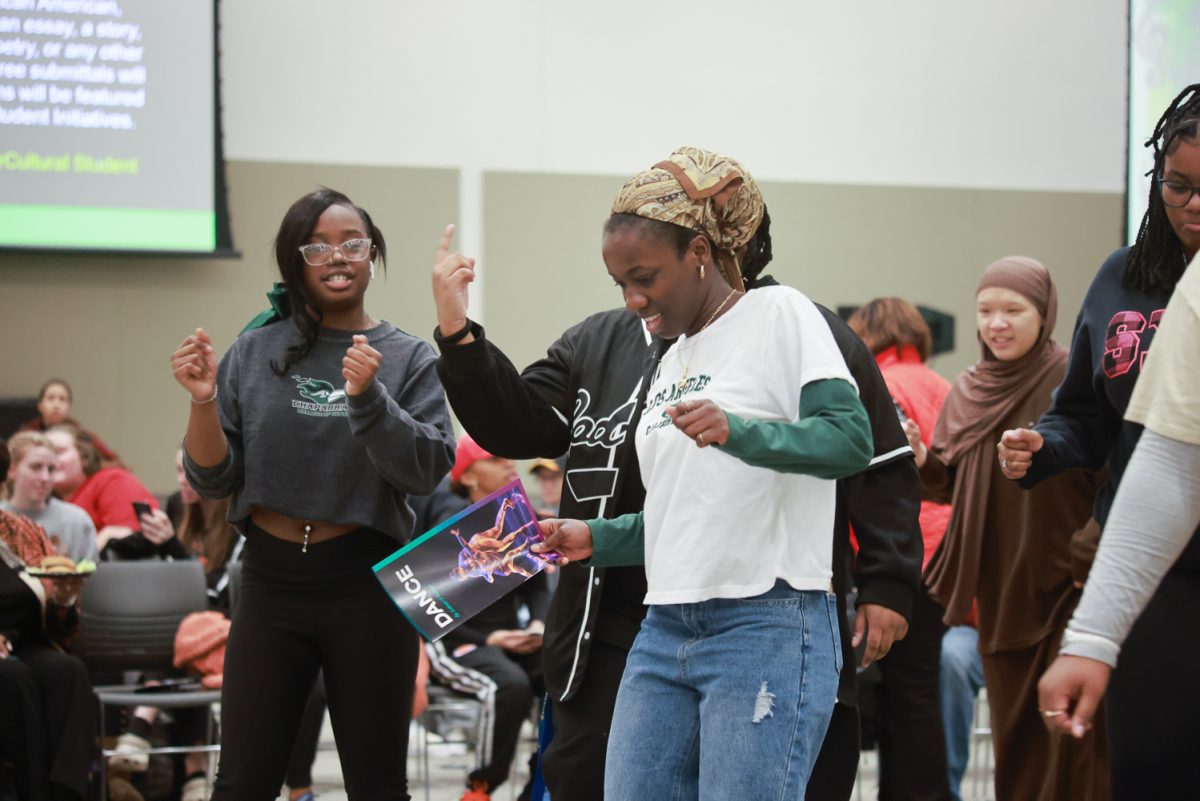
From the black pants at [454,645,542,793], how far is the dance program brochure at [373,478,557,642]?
2564mm

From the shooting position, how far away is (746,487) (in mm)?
2006

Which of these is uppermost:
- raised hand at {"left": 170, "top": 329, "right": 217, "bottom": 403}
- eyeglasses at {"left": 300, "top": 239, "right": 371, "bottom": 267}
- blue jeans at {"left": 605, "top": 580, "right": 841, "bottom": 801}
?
eyeglasses at {"left": 300, "top": 239, "right": 371, "bottom": 267}

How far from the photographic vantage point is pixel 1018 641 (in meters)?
3.59

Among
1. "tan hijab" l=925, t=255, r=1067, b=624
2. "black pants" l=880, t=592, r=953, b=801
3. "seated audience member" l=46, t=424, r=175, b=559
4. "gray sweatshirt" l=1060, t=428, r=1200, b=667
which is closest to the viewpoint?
"gray sweatshirt" l=1060, t=428, r=1200, b=667

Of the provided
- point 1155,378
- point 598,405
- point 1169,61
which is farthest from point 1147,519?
point 1169,61

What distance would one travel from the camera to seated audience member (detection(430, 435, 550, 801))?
16.2ft

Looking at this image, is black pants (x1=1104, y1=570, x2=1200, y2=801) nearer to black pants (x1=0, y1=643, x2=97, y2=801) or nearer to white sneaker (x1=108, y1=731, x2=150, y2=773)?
black pants (x1=0, y1=643, x2=97, y2=801)

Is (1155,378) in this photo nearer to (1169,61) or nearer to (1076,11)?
(1169,61)

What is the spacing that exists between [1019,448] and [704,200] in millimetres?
712

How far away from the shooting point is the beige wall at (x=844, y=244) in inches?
355

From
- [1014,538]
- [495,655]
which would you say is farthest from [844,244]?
[1014,538]

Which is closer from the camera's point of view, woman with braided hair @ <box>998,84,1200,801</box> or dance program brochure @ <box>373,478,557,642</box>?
A: woman with braided hair @ <box>998,84,1200,801</box>

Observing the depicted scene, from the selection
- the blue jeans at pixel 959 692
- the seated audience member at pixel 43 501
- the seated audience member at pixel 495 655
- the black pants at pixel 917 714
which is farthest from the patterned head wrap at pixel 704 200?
the seated audience member at pixel 43 501

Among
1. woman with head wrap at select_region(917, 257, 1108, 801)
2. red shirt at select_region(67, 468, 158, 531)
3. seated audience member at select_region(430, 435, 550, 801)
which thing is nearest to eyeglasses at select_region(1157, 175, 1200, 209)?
woman with head wrap at select_region(917, 257, 1108, 801)
